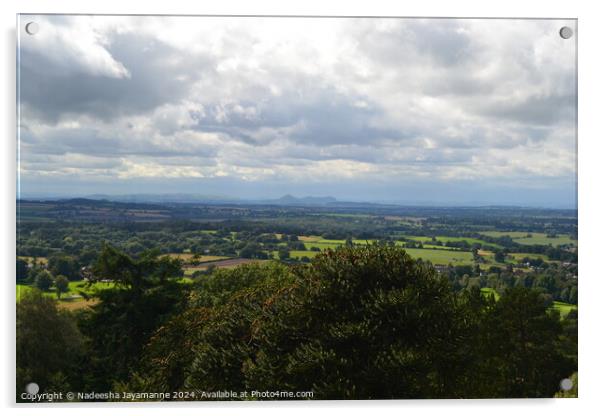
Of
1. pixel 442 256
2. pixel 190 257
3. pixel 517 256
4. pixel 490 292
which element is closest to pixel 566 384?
pixel 490 292

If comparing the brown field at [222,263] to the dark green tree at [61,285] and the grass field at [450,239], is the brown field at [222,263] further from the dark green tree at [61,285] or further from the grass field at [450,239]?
the grass field at [450,239]

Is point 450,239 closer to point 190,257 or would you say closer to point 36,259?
point 190,257

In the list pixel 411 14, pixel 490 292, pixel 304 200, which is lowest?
pixel 490 292

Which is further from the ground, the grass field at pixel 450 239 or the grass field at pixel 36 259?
the grass field at pixel 450 239

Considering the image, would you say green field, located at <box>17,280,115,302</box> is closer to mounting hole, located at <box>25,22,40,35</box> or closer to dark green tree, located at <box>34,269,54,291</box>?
dark green tree, located at <box>34,269,54,291</box>

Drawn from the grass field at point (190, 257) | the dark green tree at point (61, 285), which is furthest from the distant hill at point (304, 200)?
the dark green tree at point (61, 285)

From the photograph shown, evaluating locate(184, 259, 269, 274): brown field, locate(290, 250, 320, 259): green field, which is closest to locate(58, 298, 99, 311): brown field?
locate(184, 259, 269, 274): brown field

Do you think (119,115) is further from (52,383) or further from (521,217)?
(521,217)
